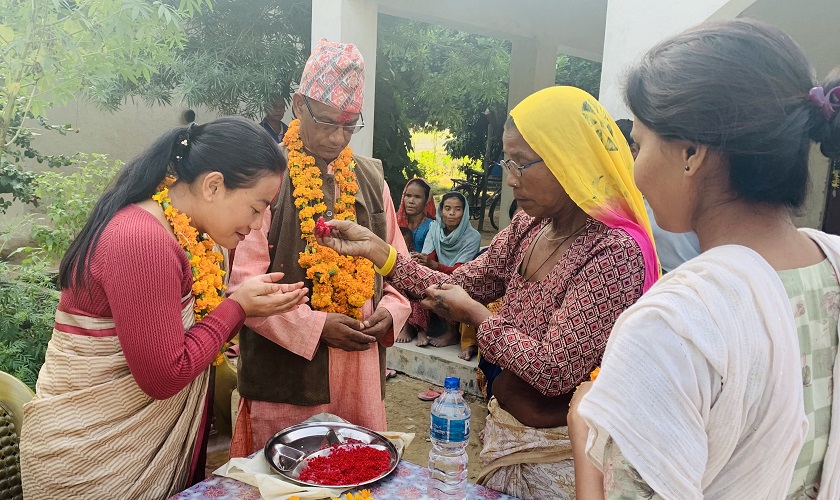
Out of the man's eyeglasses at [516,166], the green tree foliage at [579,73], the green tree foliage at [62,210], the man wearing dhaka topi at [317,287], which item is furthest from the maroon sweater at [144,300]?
the green tree foliage at [579,73]

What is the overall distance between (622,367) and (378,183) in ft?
6.89

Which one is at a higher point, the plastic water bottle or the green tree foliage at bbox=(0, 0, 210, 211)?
the green tree foliage at bbox=(0, 0, 210, 211)

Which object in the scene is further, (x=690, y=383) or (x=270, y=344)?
(x=270, y=344)

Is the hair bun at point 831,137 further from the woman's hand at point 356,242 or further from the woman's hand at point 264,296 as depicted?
the woman's hand at point 356,242

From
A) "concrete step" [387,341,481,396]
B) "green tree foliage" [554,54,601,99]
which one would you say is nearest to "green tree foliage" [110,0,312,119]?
"concrete step" [387,341,481,396]

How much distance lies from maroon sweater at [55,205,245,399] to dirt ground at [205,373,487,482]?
2414mm

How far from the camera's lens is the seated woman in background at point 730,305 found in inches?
39.8

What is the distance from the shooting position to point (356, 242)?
2.67 m

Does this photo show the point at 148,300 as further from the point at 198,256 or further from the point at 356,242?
the point at 356,242

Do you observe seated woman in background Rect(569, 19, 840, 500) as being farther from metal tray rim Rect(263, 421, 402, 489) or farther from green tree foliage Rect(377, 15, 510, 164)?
green tree foliage Rect(377, 15, 510, 164)

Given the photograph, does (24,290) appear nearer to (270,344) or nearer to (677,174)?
(270,344)

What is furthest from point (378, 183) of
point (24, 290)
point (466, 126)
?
point (466, 126)

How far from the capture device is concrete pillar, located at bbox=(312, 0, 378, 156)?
18.4ft

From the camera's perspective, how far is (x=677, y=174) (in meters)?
1.17
